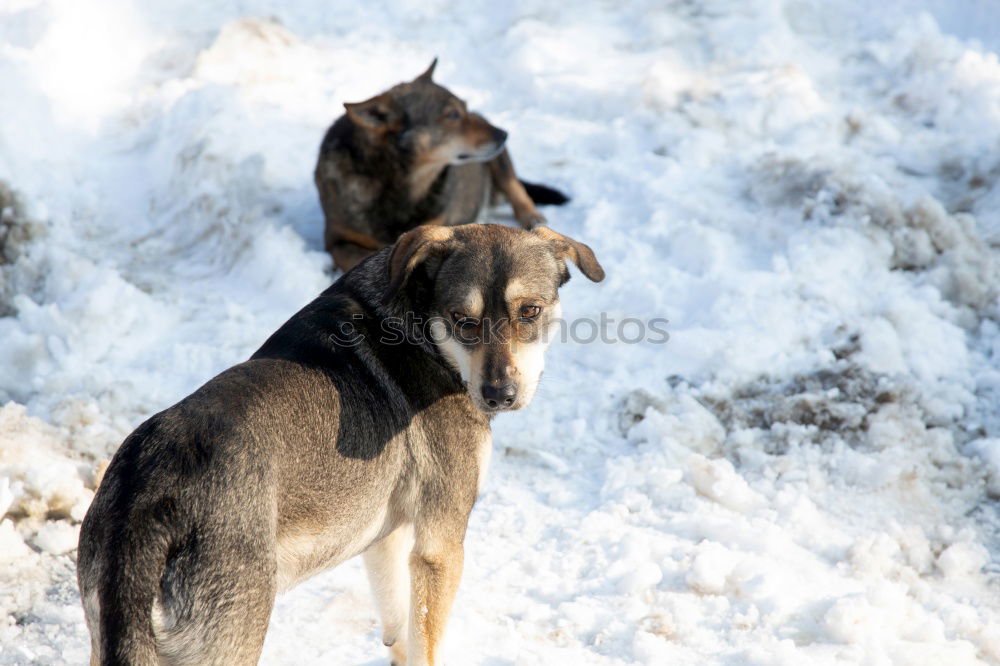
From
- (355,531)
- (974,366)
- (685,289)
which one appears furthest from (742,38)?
(355,531)

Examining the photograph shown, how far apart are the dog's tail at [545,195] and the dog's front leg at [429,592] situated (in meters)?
5.07

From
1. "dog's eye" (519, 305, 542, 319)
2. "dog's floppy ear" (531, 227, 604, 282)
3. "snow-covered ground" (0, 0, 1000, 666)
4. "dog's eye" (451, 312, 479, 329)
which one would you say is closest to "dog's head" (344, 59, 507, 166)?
"snow-covered ground" (0, 0, 1000, 666)

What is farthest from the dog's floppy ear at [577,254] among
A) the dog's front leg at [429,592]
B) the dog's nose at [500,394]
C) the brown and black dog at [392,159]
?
the brown and black dog at [392,159]

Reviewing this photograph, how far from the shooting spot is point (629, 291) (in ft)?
23.4

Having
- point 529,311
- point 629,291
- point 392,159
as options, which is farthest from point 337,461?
point 392,159

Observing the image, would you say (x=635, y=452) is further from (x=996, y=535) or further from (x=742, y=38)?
(x=742, y=38)

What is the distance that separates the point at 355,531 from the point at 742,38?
8.51m

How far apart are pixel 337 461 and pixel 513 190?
5447 mm

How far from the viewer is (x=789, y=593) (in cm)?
454

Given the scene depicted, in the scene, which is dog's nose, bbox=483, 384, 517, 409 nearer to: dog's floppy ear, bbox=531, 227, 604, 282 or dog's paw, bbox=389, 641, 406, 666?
dog's floppy ear, bbox=531, 227, 604, 282

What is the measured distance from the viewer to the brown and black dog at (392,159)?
768 cm

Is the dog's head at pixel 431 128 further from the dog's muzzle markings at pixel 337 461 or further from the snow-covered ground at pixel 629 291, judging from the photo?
the dog's muzzle markings at pixel 337 461

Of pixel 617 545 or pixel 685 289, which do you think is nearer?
pixel 617 545

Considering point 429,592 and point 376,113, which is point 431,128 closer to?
point 376,113
